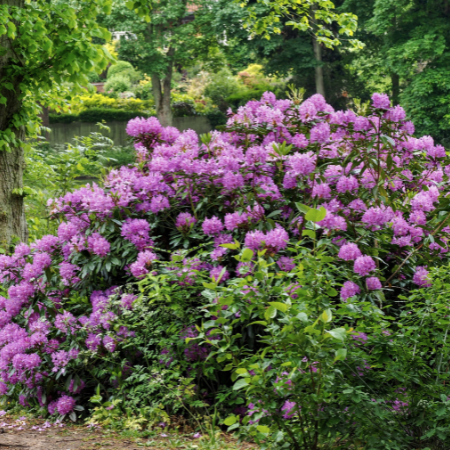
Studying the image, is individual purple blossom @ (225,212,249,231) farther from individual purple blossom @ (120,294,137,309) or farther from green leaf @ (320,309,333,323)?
green leaf @ (320,309,333,323)

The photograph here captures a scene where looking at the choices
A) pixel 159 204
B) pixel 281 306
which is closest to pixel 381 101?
pixel 159 204

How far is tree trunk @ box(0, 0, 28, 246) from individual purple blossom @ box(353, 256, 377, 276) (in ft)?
13.4

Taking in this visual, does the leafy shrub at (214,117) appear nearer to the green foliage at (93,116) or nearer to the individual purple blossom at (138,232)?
the green foliage at (93,116)

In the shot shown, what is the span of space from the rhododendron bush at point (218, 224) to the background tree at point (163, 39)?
795 inches

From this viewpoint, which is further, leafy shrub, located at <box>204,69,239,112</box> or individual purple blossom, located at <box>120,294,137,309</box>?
leafy shrub, located at <box>204,69,239,112</box>

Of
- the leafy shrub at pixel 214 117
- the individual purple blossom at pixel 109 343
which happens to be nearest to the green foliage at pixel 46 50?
the individual purple blossom at pixel 109 343

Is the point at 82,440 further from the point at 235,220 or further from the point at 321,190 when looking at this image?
the point at 321,190

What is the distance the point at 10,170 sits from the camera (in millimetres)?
6484

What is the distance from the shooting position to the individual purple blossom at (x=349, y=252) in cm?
362

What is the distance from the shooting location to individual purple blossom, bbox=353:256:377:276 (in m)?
3.54

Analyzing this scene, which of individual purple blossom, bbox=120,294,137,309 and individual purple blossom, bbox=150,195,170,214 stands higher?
individual purple blossom, bbox=150,195,170,214

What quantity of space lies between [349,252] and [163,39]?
895 inches

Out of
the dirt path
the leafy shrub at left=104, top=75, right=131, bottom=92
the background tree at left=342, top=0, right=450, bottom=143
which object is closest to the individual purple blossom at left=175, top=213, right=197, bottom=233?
the dirt path

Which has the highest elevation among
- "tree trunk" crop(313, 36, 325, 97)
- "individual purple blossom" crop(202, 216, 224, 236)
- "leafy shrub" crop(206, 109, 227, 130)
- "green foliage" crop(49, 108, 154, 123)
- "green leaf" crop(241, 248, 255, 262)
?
"tree trunk" crop(313, 36, 325, 97)
